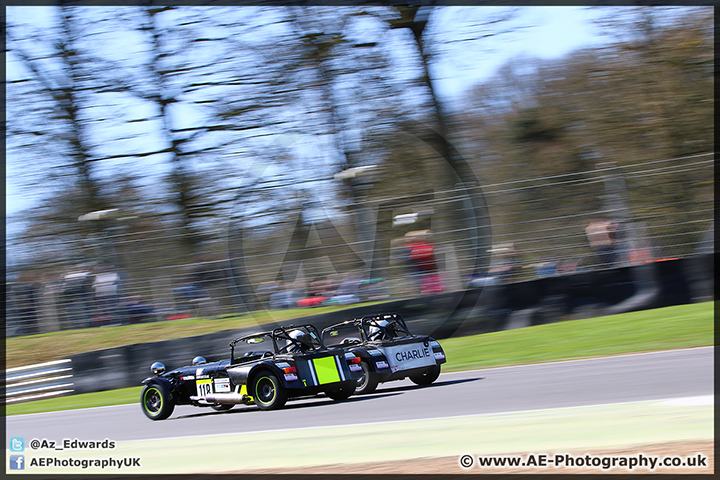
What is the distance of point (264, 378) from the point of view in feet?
22.1

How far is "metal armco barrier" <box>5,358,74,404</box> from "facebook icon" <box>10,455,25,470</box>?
5493 mm

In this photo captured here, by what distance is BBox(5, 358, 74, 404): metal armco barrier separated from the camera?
10625mm

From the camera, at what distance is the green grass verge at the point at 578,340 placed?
26.4 ft

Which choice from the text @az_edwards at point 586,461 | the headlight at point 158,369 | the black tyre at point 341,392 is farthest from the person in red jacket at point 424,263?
the text @az_edwards at point 586,461

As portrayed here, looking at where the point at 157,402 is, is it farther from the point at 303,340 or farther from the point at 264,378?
the point at 303,340

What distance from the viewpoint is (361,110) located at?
40.7 feet

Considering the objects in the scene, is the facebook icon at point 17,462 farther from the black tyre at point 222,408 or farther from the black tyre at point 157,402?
the black tyre at point 222,408

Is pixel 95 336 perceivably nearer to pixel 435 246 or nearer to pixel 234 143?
pixel 234 143

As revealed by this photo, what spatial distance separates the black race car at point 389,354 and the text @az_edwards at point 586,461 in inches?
118

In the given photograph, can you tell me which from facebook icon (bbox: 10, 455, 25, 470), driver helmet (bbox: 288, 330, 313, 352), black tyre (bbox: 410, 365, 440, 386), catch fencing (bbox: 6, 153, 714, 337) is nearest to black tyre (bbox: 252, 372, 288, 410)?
driver helmet (bbox: 288, 330, 313, 352)

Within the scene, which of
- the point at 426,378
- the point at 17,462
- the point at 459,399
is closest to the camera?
the point at 17,462

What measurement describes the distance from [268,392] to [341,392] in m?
0.74

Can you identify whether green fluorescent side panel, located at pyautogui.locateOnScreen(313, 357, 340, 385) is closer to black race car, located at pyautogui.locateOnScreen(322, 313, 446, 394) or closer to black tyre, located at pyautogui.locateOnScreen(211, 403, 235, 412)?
black race car, located at pyautogui.locateOnScreen(322, 313, 446, 394)

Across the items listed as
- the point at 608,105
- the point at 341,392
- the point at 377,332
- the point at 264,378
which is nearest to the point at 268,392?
the point at 264,378
